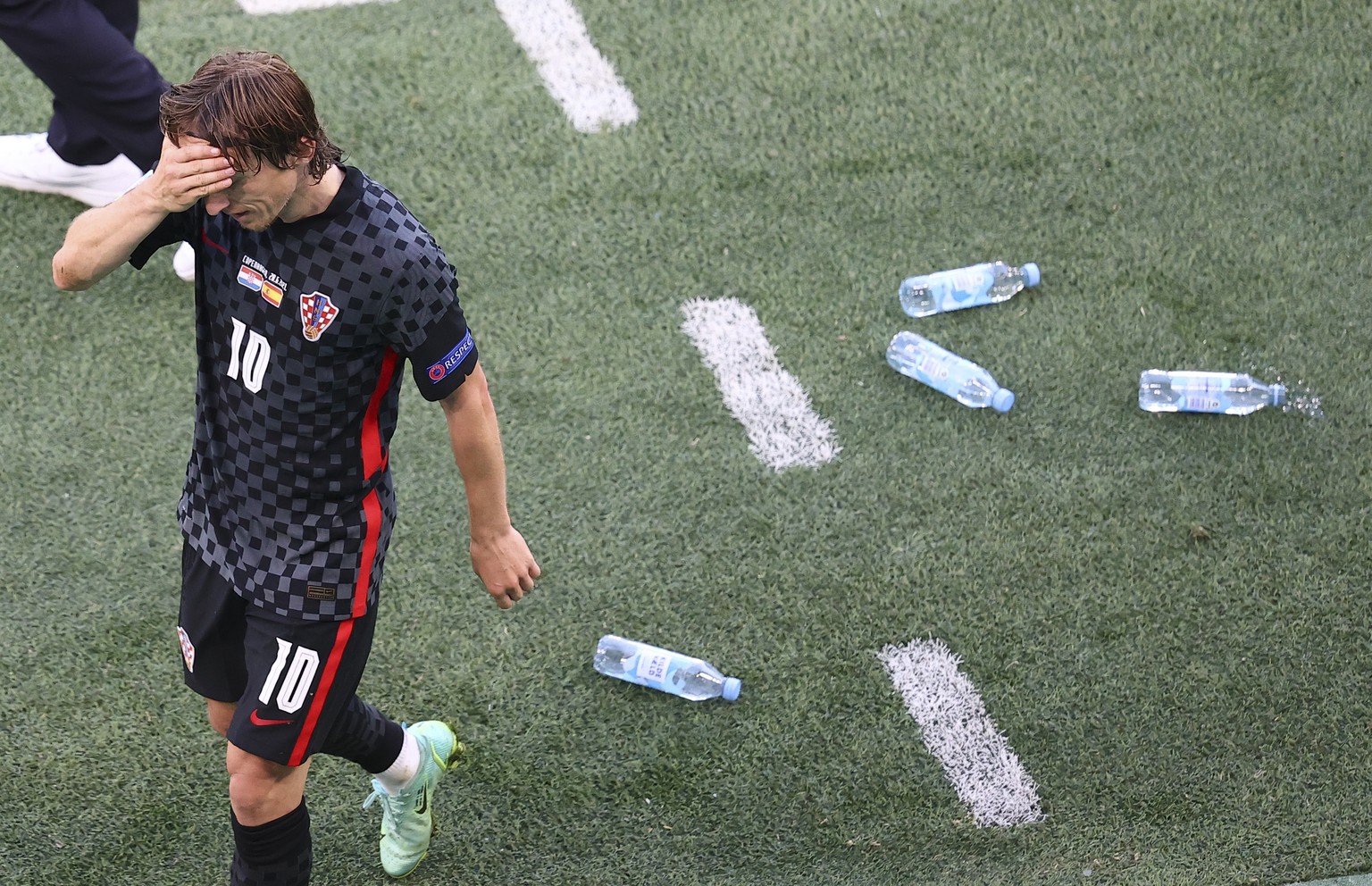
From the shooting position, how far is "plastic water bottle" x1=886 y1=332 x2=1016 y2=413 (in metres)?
4.38

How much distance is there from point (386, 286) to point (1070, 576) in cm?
229

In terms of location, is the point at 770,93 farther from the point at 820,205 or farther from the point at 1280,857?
the point at 1280,857

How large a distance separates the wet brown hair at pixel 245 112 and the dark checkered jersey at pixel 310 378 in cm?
17

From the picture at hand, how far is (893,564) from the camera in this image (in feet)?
13.0

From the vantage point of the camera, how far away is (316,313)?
2449 mm

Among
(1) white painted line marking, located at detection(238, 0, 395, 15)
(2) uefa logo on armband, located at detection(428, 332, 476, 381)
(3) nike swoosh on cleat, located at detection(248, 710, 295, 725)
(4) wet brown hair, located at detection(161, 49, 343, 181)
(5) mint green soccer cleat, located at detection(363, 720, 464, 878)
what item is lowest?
(5) mint green soccer cleat, located at detection(363, 720, 464, 878)

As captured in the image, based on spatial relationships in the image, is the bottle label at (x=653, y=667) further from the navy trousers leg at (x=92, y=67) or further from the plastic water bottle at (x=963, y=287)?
the navy trousers leg at (x=92, y=67)

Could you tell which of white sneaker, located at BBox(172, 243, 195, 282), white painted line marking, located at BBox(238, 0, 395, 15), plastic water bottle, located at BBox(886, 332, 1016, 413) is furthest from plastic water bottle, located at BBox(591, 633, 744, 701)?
white painted line marking, located at BBox(238, 0, 395, 15)

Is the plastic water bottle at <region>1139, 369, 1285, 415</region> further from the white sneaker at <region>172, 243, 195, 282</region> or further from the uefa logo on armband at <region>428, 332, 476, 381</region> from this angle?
the white sneaker at <region>172, 243, 195, 282</region>

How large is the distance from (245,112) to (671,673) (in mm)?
1945

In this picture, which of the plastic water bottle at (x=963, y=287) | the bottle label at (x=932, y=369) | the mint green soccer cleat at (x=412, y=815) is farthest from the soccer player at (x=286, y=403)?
the plastic water bottle at (x=963, y=287)

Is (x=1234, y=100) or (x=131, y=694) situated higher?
(x=1234, y=100)

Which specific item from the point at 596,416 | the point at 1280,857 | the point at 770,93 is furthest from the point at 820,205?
the point at 1280,857

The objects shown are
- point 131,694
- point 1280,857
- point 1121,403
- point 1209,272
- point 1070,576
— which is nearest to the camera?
point 1280,857
